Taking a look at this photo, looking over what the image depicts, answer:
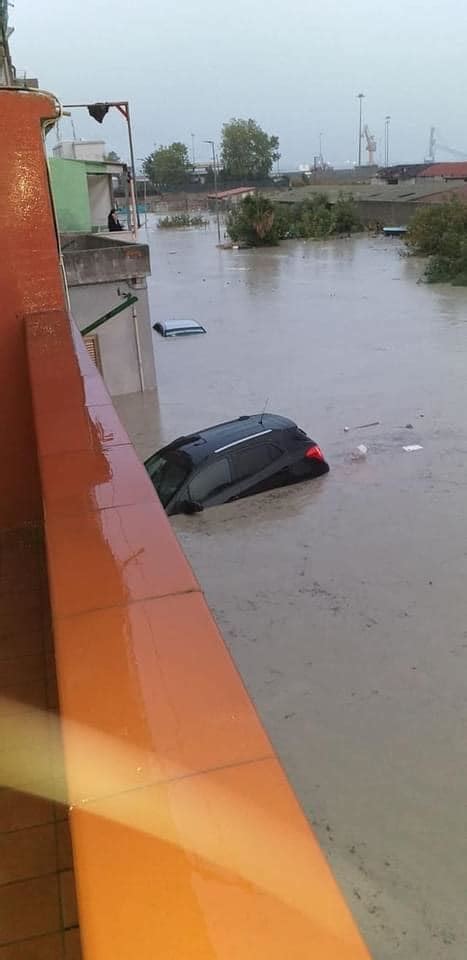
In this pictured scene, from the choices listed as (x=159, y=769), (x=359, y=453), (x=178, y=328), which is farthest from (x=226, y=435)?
(x=178, y=328)

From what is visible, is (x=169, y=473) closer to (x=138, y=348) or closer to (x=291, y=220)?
(x=138, y=348)

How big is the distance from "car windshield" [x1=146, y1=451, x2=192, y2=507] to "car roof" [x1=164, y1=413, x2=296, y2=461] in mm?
168

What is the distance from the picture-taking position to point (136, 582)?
2229 millimetres

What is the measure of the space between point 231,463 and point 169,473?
0.94 m

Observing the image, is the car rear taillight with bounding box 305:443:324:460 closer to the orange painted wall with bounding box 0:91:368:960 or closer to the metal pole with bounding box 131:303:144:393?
the metal pole with bounding box 131:303:144:393

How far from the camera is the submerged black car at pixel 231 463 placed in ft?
36.2

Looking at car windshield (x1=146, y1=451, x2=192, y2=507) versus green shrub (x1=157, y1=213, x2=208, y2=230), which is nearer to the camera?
car windshield (x1=146, y1=451, x2=192, y2=507)

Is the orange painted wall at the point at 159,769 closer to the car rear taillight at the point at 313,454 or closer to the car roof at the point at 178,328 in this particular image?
the car rear taillight at the point at 313,454

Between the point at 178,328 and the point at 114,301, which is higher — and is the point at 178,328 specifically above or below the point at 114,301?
below

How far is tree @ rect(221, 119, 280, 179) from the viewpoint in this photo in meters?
120

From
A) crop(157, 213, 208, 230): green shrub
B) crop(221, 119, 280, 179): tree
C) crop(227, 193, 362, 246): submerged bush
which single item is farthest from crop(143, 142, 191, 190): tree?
crop(227, 193, 362, 246): submerged bush

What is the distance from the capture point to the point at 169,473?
1125cm

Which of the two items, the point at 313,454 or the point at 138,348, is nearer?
the point at 313,454

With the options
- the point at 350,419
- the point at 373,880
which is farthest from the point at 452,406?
the point at 373,880
